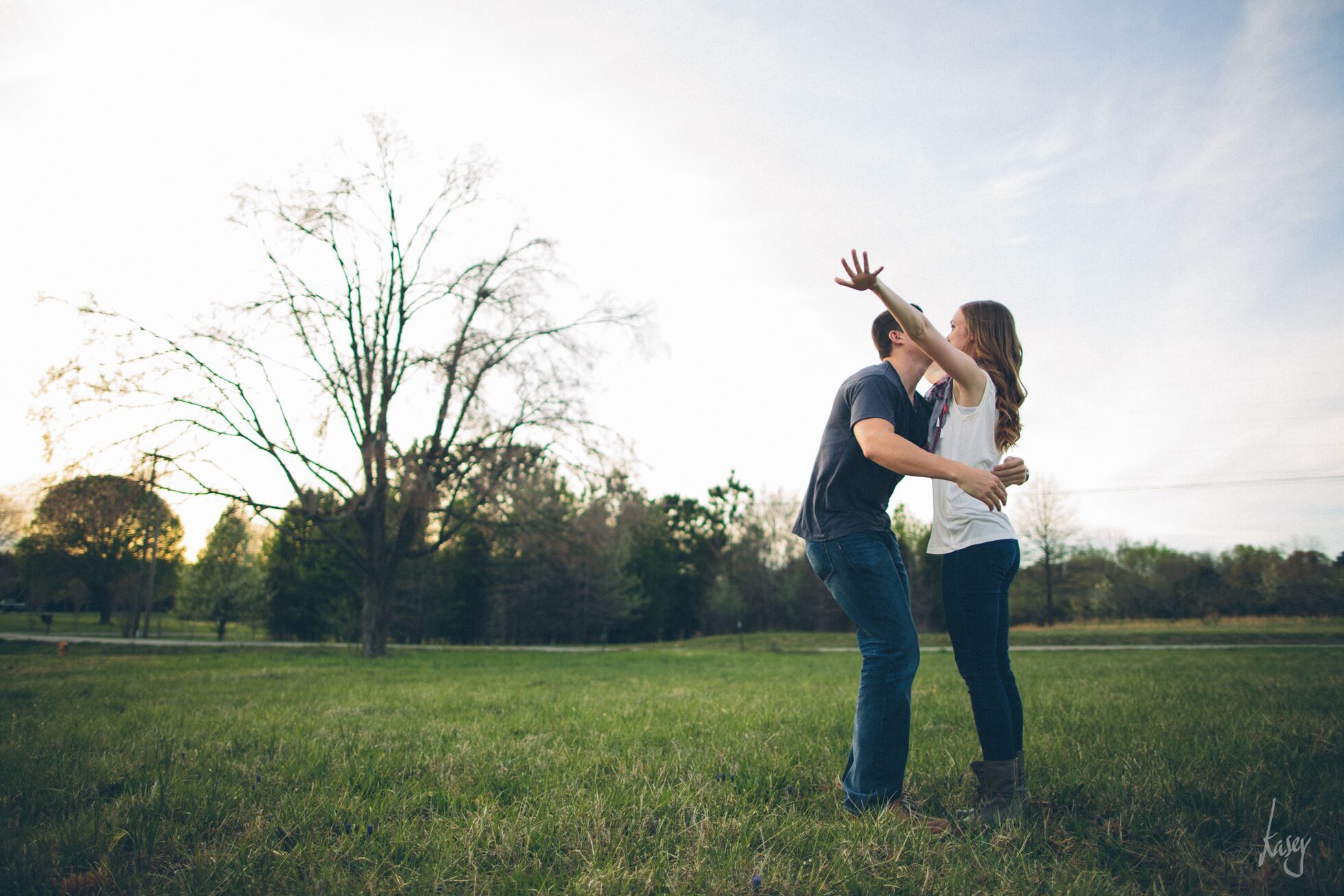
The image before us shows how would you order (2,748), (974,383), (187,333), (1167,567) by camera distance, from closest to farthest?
(974,383)
(2,748)
(187,333)
(1167,567)

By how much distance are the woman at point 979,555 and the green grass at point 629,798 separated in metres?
0.29

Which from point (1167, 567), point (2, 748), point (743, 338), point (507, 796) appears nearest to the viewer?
point (507, 796)

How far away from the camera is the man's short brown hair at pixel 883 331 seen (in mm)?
2875

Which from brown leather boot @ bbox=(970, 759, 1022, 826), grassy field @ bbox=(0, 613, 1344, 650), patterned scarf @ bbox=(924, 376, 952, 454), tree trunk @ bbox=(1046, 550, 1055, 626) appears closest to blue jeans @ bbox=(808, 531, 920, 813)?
brown leather boot @ bbox=(970, 759, 1022, 826)

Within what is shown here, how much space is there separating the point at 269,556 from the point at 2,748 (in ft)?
173

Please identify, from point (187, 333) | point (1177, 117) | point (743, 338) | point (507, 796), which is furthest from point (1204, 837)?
point (187, 333)

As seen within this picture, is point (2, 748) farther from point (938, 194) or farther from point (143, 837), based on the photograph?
point (938, 194)

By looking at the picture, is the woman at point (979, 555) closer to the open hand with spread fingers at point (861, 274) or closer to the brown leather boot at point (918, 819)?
the open hand with spread fingers at point (861, 274)

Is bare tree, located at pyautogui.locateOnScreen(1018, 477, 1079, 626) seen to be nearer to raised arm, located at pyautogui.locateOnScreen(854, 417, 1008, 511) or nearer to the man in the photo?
the man

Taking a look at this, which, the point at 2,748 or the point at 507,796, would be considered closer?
the point at 507,796

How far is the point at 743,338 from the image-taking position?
13578 millimetres

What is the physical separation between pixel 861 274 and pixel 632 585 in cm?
4671

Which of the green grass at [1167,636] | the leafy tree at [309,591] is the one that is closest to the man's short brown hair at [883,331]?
Answer: the green grass at [1167,636]

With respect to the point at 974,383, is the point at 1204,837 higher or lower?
lower
